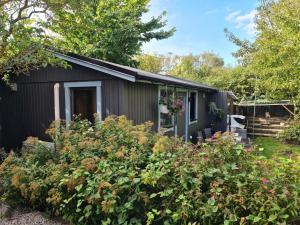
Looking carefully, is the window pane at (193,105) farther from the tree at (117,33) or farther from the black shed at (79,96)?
the tree at (117,33)

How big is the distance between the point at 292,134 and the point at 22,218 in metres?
10.4

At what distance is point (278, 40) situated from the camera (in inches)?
379

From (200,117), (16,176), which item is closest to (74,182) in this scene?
(16,176)

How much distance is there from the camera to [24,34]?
5.39 m

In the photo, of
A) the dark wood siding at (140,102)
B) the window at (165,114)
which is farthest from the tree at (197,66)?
the dark wood siding at (140,102)

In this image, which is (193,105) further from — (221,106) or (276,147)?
(276,147)

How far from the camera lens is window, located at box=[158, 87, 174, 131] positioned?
7.79 metres

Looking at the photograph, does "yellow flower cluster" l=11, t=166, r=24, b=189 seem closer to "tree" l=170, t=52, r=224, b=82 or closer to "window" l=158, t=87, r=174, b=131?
"window" l=158, t=87, r=174, b=131

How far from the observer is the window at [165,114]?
7.79m

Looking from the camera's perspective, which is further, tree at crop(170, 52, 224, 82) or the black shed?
tree at crop(170, 52, 224, 82)

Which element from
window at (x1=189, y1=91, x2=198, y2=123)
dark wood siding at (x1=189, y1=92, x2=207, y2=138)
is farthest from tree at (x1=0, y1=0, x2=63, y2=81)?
dark wood siding at (x1=189, y1=92, x2=207, y2=138)

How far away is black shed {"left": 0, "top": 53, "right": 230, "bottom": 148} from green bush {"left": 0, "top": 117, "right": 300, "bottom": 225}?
244 cm

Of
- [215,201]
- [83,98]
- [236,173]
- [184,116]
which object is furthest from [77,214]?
[184,116]

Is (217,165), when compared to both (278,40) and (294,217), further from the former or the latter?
(278,40)
